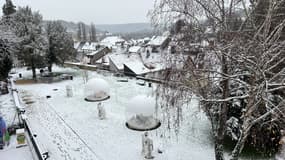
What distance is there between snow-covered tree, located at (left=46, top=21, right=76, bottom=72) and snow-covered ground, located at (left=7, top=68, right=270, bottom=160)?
866 centimetres

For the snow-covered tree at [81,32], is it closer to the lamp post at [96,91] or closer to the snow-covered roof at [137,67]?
the snow-covered roof at [137,67]

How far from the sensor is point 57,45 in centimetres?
2262

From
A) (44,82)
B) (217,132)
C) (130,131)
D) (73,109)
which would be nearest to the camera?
(217,132)

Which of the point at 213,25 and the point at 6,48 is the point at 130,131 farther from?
the point at 6,48

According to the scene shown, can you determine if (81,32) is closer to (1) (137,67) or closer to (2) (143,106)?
(1) (137,67)

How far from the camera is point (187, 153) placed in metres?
8.18

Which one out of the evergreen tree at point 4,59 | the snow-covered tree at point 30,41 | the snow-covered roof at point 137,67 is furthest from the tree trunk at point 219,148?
the snow-covered tree at point 30,41

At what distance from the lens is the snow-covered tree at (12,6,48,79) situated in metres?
20.3

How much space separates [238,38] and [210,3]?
1072 mm

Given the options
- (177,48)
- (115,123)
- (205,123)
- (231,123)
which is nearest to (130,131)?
(115,123)

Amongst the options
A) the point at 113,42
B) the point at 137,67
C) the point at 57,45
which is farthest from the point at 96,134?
the point at 113,42

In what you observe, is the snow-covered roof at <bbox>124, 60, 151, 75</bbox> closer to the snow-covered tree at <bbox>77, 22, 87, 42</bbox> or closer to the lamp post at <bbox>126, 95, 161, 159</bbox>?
the lamp post at <bbox>126, 95, 161, 159</bbox>

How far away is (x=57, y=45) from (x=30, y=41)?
111 inches

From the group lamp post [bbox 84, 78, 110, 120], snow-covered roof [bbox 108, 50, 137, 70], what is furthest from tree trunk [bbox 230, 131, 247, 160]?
snow-covered roof [bbox 108, 50, 137, 70]
